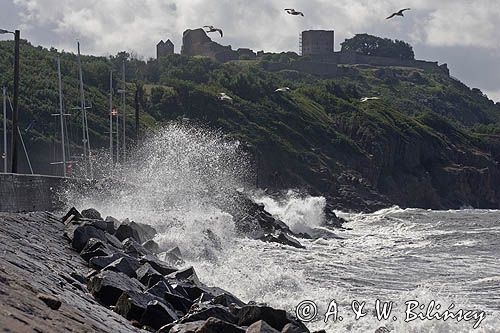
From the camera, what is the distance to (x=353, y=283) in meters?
20.4

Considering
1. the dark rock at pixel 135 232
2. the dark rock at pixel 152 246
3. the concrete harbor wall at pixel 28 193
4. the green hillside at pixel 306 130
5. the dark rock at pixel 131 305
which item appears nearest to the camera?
the dark rock at pixel 131 305

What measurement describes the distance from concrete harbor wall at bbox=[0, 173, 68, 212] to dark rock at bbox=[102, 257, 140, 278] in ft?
17.7

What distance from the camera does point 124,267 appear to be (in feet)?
44.3

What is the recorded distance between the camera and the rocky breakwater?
1045 cm

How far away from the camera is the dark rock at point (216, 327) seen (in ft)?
31.5

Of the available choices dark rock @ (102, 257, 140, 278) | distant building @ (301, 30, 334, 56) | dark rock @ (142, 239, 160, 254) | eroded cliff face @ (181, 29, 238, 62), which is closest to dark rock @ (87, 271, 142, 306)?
dark rock @ (102, 257, 140, 278)

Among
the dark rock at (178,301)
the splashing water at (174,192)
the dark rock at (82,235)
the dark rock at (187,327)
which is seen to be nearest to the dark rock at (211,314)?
the dark rock at (187,327)

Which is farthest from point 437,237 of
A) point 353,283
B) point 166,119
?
point 166,119

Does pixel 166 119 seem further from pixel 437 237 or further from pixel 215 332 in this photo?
pixel 215 332

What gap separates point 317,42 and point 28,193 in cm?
17503

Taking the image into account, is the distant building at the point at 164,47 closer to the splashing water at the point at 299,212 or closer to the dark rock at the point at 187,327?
the splashing water at the point at 299,212

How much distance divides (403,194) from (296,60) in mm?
83507

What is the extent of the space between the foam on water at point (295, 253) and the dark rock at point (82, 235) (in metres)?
2.69

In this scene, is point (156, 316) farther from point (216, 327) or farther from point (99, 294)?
point (216, 327)
